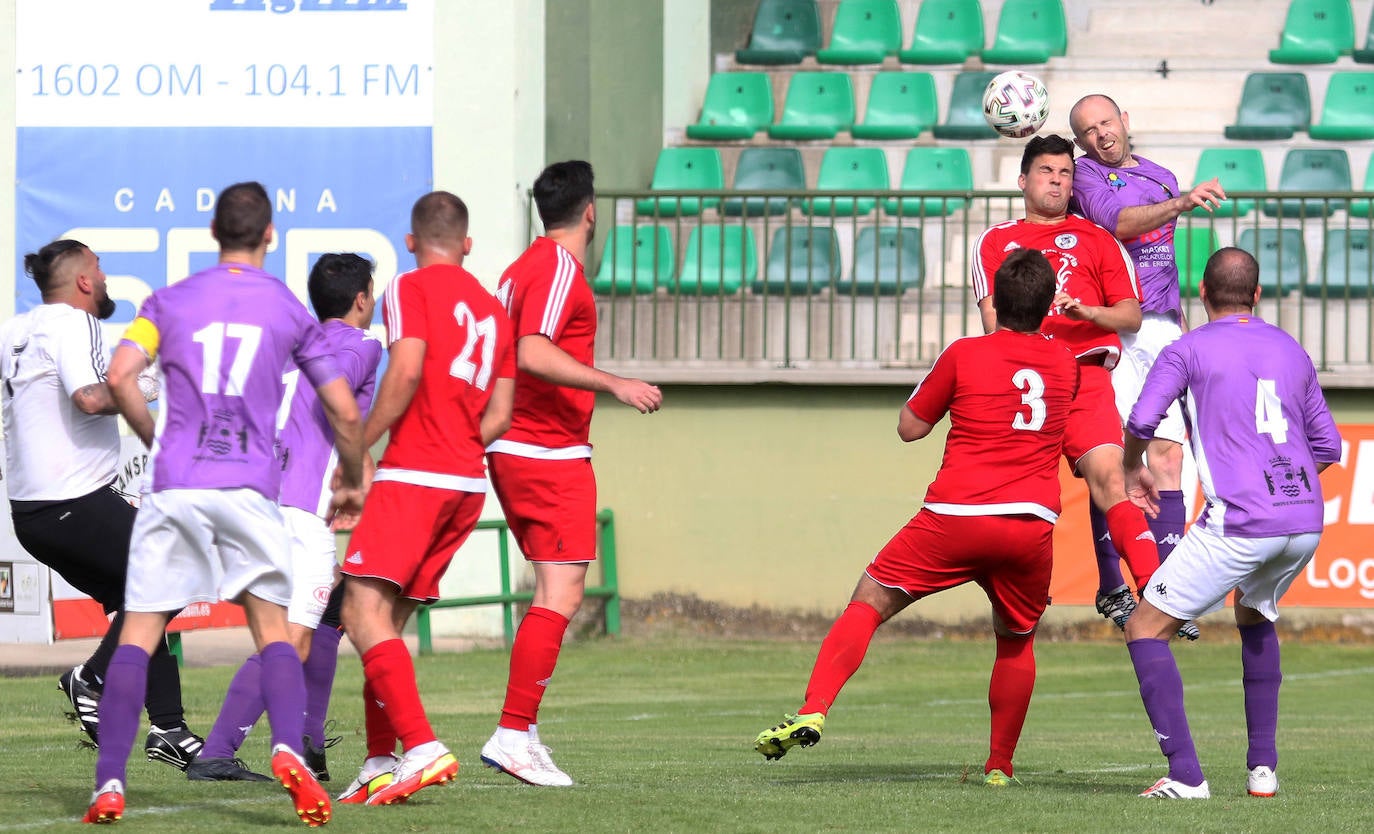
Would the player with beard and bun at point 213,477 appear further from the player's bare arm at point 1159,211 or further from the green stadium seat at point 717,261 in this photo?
the green stadium seat at point 717,261

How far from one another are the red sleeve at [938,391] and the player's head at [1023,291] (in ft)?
0.75

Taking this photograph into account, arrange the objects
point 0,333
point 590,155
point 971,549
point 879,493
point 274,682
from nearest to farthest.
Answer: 1. point 274,682
2. point 971,549
3. point 0,333
4. point 879,493
5. point 590,155

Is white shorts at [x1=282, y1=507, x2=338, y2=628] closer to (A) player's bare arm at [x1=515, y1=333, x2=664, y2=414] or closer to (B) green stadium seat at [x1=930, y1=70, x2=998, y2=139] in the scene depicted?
(A) player's bare arm at [x1=515, y1=333, x2=664, y2=414]

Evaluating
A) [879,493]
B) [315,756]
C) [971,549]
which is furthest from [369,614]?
[879,493]

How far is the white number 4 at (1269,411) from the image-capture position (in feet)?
23.5

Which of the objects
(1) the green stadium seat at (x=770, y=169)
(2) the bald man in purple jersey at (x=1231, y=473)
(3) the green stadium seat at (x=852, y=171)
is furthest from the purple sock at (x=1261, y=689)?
(1) the green stadium seat at (x=770, y=169)

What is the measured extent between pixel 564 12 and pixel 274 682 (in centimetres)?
1227

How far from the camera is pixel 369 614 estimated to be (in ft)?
21.8

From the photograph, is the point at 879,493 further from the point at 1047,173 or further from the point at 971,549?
the point at 971,549

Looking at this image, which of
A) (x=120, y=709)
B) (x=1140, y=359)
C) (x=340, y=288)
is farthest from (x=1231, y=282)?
(x=120, y=709)

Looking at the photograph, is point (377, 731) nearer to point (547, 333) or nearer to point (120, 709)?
Result: point (120, 709)

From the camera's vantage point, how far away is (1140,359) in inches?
363

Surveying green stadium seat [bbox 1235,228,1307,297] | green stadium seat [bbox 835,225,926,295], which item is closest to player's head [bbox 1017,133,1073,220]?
green stadium seat [bbox 835,225,926,295]

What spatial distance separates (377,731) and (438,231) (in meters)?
1.76
